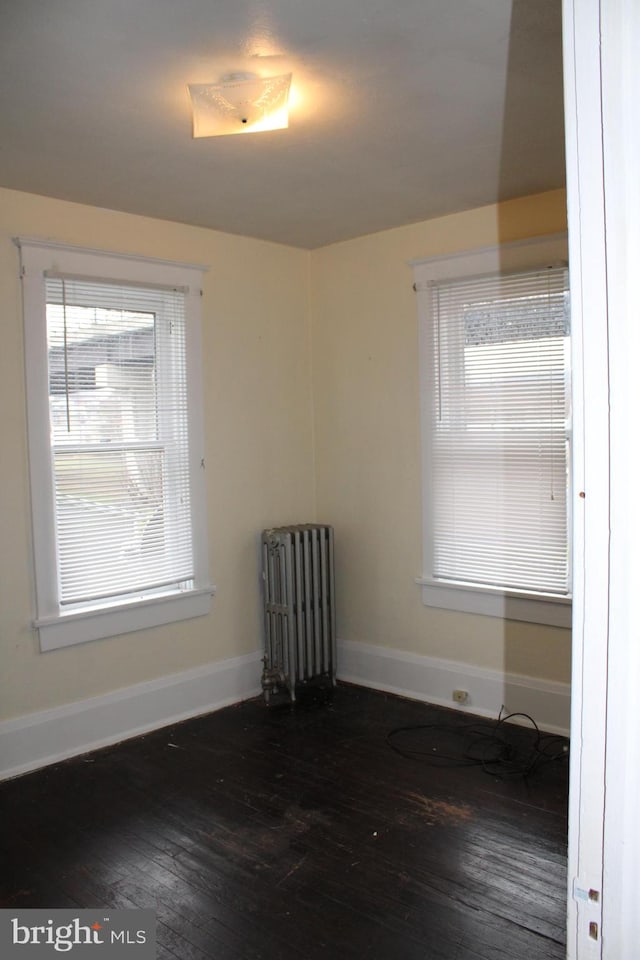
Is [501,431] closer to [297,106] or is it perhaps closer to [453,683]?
[453,683]

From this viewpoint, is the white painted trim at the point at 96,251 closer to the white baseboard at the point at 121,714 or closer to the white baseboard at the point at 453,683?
the white baseboard at the point at 121,714

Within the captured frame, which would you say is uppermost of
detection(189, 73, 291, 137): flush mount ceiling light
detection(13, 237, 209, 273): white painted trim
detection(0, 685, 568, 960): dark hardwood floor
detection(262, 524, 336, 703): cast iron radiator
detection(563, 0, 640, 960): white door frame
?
detection(189, 73, 291, 137): flush mount ceiling light

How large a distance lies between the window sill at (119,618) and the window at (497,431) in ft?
4.38

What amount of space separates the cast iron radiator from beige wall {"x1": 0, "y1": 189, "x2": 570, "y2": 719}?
20 centimetres

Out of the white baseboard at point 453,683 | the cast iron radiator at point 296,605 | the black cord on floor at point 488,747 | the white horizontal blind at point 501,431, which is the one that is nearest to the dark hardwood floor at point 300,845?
the black cord on floor at point 488,747

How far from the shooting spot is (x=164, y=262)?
12.5ft

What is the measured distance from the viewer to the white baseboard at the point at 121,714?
10.8 ft

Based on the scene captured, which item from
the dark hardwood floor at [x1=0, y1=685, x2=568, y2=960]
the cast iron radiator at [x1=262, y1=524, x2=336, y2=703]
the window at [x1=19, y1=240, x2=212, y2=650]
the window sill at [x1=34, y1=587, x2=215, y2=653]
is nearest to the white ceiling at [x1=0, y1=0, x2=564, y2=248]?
the window at [x1=19, y1=240, x2=212, y2=650]

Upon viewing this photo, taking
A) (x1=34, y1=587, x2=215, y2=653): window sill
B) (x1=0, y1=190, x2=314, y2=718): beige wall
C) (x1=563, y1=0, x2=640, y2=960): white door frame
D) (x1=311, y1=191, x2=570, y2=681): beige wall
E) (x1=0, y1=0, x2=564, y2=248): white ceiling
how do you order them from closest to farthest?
(x1=563, y1=0, x2=640, y2=960): white door frame, (x1=0, y1=0, x2=564, y2=248): white ceiling, (x1=0, y1=190, x2=314, y2=718): beige wall, (x1=34, y1=587, x2=215, y2=653): window sill, (x1=311, y1=191, x2=570, y2=681): beige wall

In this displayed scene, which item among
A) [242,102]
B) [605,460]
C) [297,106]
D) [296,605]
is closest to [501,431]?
[296,605]

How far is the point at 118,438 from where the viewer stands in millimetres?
3648

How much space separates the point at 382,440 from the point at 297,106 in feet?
7.09

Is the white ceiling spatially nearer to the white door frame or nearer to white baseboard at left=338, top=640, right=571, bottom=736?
the white door frame

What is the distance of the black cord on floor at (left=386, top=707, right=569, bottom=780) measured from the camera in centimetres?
331
